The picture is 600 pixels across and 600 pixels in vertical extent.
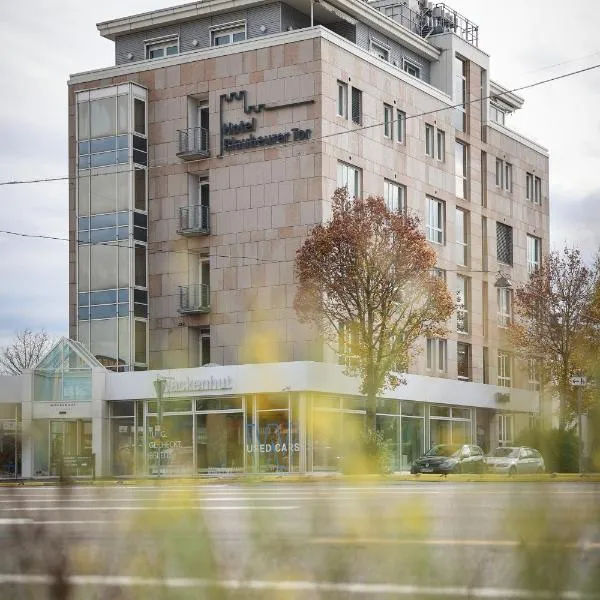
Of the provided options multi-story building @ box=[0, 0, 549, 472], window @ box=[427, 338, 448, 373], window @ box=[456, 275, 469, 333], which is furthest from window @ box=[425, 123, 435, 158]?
window @ box=[427, 338, 448, 373]

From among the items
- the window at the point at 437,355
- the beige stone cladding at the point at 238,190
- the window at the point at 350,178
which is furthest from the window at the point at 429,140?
the beige stone cladding at the point at 238,190

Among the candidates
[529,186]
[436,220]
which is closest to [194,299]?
[436,220]

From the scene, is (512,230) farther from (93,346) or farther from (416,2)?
(93,346)

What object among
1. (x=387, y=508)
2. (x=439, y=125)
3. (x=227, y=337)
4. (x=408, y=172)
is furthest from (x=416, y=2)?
(x=387, y=508)

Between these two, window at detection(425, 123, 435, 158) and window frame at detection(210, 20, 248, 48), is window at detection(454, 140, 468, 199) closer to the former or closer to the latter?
window at detection(425, 123, 435, 158)

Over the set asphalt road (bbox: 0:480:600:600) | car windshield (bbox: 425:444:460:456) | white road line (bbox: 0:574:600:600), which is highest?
asphalt road (bbox: 0:480:600:600)

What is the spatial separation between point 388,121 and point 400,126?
3.82ft

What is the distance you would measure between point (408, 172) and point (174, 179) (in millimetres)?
10313

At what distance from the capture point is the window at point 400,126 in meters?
55.5

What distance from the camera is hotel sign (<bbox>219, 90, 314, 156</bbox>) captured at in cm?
5069

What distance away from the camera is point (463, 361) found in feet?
201

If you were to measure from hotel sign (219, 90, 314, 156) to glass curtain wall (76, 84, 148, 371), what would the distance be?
401 centimetres

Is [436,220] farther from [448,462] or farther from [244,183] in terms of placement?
[448,462]

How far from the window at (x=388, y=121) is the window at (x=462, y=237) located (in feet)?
26.2
